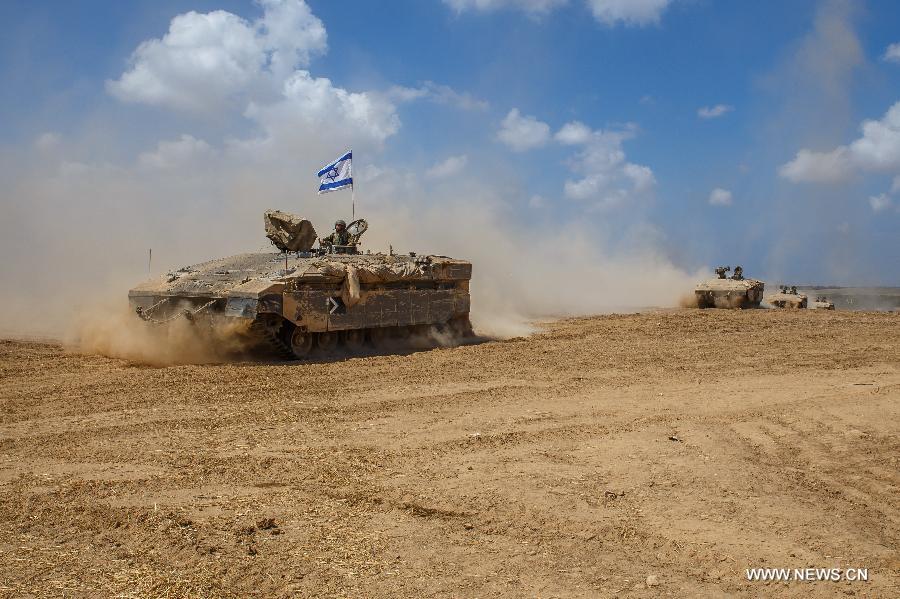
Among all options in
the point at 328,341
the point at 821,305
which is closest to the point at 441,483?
the point at 328,341

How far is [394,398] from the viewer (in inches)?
379

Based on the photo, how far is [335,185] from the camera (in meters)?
19.0

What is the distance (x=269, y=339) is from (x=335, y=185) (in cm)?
696

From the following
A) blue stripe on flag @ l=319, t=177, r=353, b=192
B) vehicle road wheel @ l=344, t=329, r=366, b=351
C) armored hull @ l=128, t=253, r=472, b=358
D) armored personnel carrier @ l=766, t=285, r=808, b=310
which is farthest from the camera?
armored personnel carrier @ l=766, t=285, r=808, b=310

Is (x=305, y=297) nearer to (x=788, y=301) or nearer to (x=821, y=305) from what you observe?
(x=788, y=301)

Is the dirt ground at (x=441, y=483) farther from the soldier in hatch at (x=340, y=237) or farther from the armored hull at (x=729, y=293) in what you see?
the armored hull at (x=729, y=293)

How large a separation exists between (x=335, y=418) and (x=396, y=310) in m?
7.72

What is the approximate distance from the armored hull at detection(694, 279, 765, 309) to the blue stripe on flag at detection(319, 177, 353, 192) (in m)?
17.1

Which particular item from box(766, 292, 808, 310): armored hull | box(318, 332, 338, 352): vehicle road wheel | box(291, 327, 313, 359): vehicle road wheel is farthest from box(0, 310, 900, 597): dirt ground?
box(766, 292, 808, 310): armored hull

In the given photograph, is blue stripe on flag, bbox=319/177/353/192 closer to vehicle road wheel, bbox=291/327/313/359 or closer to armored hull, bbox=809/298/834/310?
vehicle road wheel, bbox=291/327/313/359

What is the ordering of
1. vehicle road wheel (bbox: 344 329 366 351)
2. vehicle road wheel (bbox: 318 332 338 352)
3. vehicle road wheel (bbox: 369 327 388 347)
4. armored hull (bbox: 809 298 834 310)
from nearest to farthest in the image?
vehicle road wheel (bbox: 318 332 338 352), vehicle road wheel (bbox: 344 329 366 351), vehicle road wheel (bbox: 369 327 388 347), armored hull (bbox: 809 298 834 310)

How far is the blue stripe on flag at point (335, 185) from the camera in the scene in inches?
739

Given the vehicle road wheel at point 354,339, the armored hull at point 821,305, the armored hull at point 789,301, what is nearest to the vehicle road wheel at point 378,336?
the vehicle road wheel at point 354,339

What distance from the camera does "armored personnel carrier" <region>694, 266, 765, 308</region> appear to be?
1151 inches
